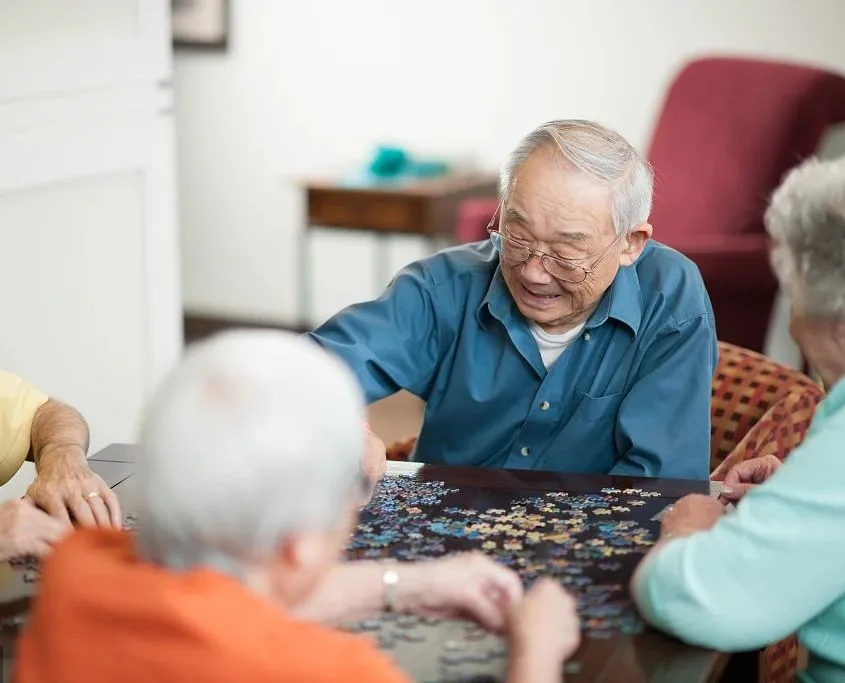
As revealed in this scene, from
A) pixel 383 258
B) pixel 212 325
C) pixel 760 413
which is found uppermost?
pixel 760 413

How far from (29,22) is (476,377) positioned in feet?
7.32

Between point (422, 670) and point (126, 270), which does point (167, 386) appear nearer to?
point (422, 670)

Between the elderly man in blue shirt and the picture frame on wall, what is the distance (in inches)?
175

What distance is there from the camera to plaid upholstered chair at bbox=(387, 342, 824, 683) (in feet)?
9.23

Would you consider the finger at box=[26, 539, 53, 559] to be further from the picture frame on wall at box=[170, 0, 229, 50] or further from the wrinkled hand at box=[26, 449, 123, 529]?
the picture frame on wall at box=[170, 0, 229, 50]

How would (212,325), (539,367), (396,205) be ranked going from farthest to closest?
(212,325), (396,205), (539,367)

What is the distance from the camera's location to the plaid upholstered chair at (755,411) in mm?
2814

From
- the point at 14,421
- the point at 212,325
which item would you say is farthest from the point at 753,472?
the point at 212,325

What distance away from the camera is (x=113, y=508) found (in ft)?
7.04

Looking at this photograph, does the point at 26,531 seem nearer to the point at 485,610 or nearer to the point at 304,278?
the point at 485,610

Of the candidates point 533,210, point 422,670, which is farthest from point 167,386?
point 533,210

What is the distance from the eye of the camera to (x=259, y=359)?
1318mm

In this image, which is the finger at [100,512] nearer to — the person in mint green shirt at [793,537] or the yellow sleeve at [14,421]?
the yellow sleeve at [14,421]

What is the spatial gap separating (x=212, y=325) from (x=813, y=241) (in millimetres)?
5761
